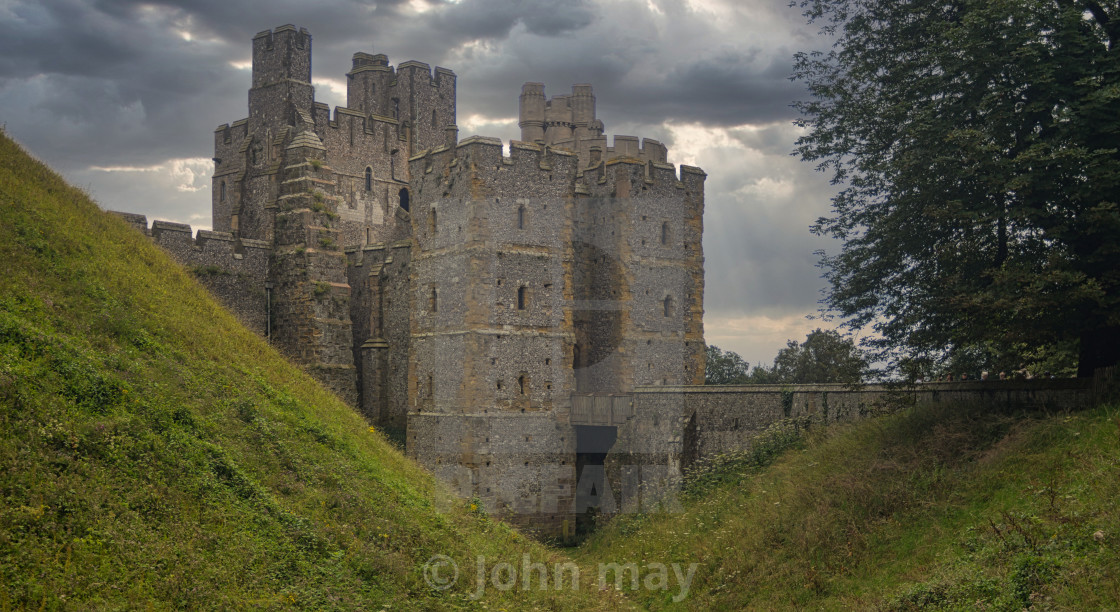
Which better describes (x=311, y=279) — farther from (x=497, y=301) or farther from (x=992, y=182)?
(x=992, y=182)

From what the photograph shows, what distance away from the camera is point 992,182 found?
58.6ft

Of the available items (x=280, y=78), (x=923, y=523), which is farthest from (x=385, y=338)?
(x=923, y=523)

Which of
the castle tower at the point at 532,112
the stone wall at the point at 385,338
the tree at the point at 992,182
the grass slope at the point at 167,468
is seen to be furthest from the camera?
the castle tower at the point at 532,112

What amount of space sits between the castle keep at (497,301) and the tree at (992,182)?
33.5ft

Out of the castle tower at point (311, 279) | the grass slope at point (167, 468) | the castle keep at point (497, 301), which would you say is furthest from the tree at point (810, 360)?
the grass slope at point (167, 468)

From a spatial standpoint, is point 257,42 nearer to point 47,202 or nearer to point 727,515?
point 47,202

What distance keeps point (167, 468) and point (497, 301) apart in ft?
61.2

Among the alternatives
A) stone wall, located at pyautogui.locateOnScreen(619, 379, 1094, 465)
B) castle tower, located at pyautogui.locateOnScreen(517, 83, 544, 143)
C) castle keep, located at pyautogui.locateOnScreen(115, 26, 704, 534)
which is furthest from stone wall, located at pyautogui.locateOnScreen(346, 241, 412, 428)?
castle tower, located at pyautogui.locateOnScreen(517, 83, 544, 143)

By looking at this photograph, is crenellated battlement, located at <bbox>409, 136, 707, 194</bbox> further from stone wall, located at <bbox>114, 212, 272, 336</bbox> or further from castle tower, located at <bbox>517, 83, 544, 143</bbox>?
castle tower, located at <bbox>517, 83, 544, 143</bbox>

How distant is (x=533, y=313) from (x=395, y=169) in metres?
17.5

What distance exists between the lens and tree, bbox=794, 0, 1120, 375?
17172 millimetres

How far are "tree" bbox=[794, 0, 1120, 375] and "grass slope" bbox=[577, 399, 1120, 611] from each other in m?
2.01

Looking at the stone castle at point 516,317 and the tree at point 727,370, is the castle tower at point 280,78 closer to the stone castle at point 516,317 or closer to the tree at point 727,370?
the stone castle at point 516,317

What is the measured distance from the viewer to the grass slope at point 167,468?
35.2 ft
